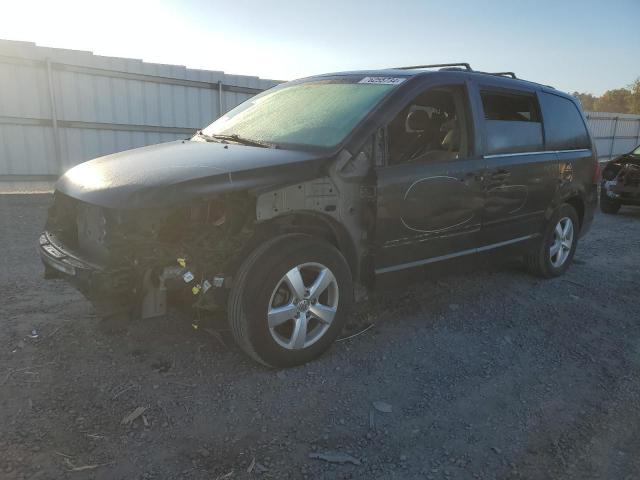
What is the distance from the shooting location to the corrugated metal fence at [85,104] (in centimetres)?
927

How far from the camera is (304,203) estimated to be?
2973 millimetres

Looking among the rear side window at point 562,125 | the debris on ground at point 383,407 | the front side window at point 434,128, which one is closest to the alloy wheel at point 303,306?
the debris on ground at point 383,407

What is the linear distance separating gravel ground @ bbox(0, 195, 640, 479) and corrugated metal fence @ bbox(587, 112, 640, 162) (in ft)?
59.8

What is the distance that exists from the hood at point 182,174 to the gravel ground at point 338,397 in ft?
2.74

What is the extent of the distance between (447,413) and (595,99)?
2489 inches

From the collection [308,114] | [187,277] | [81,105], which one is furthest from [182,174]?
[81,105]

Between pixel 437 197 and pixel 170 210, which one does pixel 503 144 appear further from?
pixel 170 210

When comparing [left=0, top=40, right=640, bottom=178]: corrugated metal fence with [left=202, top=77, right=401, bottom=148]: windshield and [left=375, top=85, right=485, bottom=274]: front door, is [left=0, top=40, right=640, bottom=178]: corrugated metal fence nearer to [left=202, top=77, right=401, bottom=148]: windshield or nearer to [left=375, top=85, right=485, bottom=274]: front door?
[left=202, top=77, right=401, bottom=148]: windshield

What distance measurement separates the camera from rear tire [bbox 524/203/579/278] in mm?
4957

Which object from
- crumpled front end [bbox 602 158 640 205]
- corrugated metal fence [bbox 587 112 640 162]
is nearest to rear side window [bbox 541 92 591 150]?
crumpled front end [bbox 602 158 640 205]

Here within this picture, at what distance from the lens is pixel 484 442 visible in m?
2.44

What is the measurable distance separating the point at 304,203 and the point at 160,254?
2.93 feet

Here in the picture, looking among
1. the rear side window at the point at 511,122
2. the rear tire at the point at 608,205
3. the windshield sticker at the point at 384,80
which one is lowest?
the rear tire at the point at 608,205

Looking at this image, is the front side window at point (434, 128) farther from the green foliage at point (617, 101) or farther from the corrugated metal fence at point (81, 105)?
the green foliage at point (617, 101)
